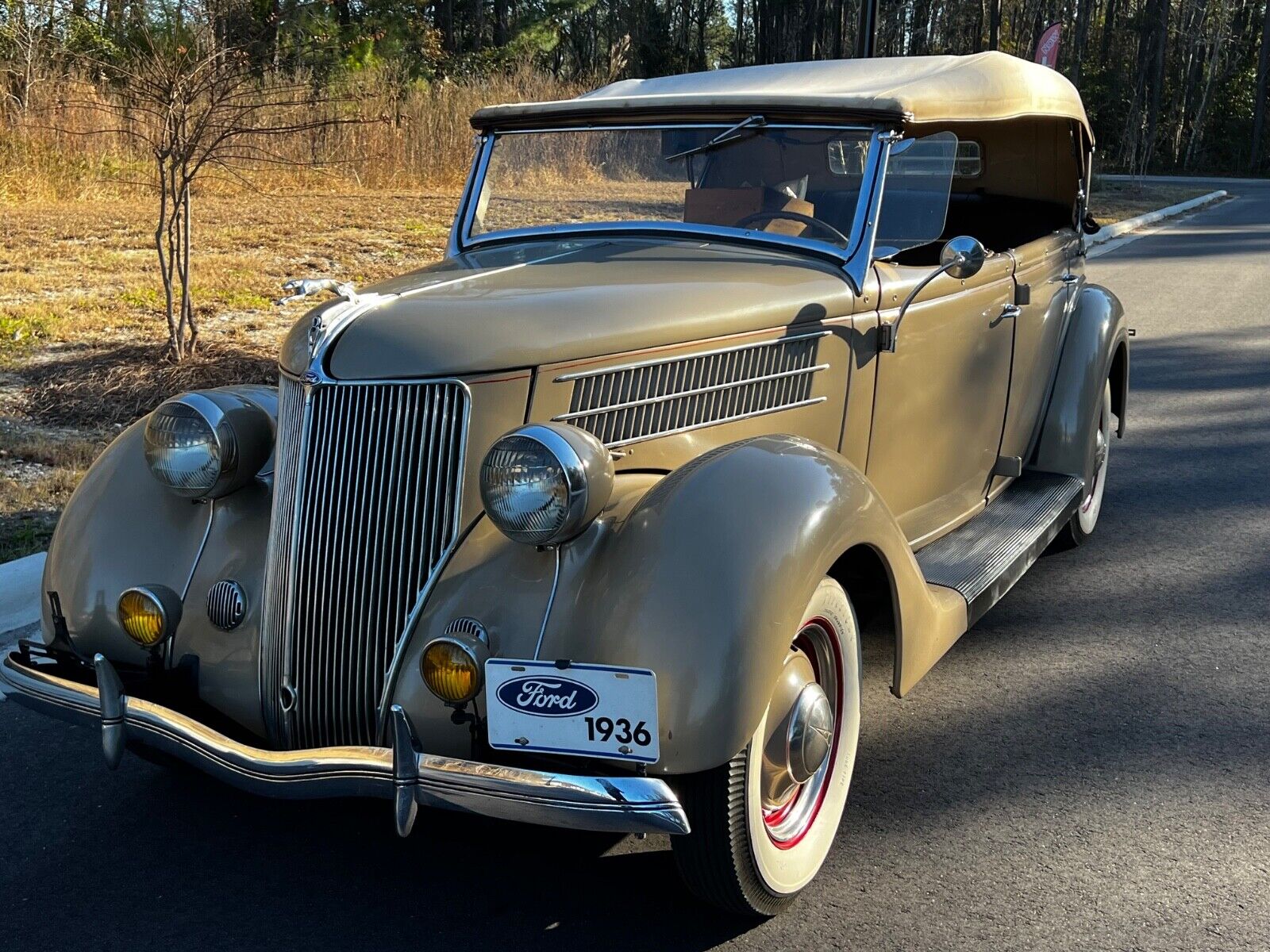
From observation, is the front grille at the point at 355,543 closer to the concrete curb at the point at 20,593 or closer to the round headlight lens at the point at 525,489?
the round headlight lens at the point at 525,489

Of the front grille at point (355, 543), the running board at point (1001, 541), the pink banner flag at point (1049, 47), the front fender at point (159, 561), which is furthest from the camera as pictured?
the pink banner flag at point (1049, 47)

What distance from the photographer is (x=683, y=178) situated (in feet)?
11.8

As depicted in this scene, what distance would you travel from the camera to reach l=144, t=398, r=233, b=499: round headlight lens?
2.81 metres

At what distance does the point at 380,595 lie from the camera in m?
2.49

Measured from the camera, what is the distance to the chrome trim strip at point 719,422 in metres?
2.80

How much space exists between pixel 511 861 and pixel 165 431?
130 cm

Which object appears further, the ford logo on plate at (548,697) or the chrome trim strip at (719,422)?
the chrome trim strip at (719,422)

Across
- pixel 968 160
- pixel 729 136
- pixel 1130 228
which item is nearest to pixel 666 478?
pixel 729 136

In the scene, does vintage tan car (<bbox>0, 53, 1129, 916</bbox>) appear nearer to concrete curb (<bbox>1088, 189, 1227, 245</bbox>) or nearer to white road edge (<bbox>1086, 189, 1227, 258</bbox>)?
white road edge (<bbox>1086, 189, 1227, 258</bbox>)

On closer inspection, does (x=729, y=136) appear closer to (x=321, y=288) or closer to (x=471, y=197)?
(x=471, y=197)

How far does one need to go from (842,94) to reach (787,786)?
2014 millimetres

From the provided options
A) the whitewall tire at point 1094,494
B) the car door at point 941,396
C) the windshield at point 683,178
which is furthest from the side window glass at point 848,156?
the whitewall tire at point 1094,494

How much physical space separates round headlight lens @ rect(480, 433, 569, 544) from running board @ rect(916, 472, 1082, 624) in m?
1.43

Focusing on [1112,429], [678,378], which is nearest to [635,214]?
[678,378]
